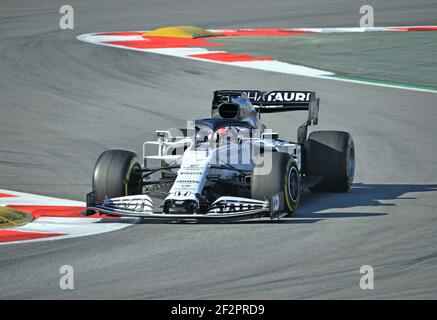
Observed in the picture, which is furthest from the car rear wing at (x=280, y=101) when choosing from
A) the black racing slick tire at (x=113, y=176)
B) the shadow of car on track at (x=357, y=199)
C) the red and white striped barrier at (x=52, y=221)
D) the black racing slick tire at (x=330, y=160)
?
the red and white striped barrier at (x=52, y=221)

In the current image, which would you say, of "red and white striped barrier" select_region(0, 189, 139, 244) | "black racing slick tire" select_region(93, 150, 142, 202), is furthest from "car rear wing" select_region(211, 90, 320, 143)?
"red and white striped barrier" select_region(0, 189, 139, 244)

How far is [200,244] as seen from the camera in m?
11.2

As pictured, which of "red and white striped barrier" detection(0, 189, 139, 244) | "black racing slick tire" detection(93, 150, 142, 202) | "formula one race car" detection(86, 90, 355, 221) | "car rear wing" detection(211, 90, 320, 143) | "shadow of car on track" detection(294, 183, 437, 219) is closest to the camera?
"red and white striped barrier" detection(0, 189, 139, 244)

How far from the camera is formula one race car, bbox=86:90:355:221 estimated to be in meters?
12.2

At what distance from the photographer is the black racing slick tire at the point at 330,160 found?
14.6 meters

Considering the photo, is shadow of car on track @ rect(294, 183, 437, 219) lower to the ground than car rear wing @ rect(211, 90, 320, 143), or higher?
lower

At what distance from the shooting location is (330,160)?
1462 cm

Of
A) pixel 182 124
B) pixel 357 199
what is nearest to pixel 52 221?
pixel 357 199

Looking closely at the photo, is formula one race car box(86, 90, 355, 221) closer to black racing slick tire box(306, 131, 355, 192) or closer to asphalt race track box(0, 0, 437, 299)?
black racing slick tire box(306, 131, 355, 192)

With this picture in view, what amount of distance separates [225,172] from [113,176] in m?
1.30

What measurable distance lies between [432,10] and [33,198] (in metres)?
22.6

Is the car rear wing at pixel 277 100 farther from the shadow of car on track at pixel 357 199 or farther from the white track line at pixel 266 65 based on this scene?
the white track line at pixel 266 65

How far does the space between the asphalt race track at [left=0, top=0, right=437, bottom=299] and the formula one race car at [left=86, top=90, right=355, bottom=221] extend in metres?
0.23

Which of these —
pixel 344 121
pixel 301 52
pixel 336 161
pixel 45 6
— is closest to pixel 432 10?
pixel 301 52
